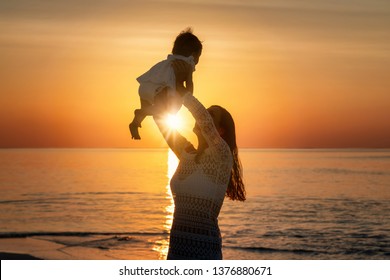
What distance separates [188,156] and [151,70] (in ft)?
1.51

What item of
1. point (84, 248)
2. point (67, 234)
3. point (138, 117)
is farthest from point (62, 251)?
point (138, 117)

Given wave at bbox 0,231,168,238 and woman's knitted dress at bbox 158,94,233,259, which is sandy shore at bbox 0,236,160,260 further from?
woman's knitted dress at bbox 158,94,233,259

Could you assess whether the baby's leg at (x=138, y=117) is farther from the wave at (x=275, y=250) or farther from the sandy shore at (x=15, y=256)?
the wave at (x=275, y=250)

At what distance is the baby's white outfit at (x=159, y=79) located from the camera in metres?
2.94

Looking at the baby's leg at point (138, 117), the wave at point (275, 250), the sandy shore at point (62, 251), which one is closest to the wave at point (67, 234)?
the sandy shore at point (62, 251)

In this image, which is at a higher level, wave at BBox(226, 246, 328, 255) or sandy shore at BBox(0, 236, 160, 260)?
wave at BBox(226, 246, 328, 255)

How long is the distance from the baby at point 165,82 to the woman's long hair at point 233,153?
0.22 metres

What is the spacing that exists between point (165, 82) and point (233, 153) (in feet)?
1.69

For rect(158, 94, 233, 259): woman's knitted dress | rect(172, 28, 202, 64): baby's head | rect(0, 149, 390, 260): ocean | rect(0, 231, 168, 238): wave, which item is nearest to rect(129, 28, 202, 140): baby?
rect(172, 28, 202, 64): baby's head

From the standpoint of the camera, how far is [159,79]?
294 centimetres

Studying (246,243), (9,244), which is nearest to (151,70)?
(9,244)

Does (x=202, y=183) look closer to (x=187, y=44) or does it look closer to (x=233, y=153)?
(x=233, y=153)

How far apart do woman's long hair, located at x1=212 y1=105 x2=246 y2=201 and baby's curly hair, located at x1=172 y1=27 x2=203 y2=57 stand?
291mm

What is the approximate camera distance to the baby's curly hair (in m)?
3.04
